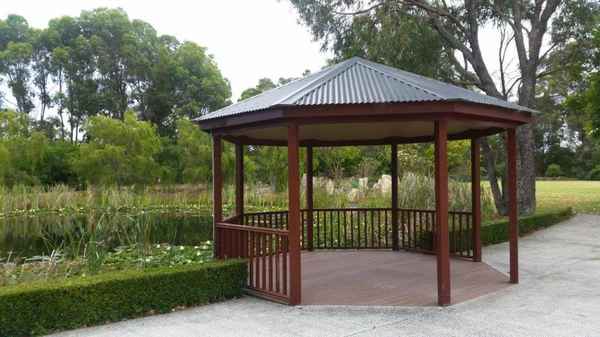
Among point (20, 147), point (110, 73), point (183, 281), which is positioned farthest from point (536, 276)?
point (110, 73)

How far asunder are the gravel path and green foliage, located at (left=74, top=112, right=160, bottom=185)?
12655 mm

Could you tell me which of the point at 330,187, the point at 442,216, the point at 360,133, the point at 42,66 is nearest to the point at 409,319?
the point at 442,216

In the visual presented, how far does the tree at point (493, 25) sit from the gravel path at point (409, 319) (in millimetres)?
7094

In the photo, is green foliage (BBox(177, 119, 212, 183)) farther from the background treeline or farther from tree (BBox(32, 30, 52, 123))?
tree (BBox(32, 30, 52, 123))

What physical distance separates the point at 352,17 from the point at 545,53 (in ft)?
17.4

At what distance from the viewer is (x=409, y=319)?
425 centimetres

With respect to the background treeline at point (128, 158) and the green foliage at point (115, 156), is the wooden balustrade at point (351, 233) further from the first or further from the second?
the green foliage at point (115, 156)

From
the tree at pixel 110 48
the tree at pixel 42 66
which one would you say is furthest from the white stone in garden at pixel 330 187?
the tree at pixel 42 66

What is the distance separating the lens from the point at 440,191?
15.3 feet

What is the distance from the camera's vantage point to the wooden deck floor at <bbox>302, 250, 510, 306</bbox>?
499cm

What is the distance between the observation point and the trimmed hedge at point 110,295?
385 centimetres

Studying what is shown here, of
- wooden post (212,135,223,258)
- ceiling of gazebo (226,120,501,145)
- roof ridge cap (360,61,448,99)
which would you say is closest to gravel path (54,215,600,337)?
wooden post (212,135,223,258)

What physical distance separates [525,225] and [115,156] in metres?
13.0

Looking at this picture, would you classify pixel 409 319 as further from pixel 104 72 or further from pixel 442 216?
pixel 104 72
